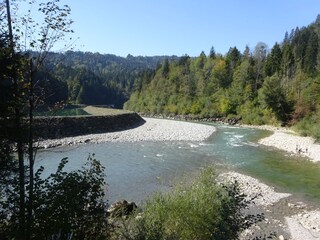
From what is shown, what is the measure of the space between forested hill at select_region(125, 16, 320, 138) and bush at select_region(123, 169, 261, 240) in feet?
114

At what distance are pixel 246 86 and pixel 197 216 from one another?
72.9m

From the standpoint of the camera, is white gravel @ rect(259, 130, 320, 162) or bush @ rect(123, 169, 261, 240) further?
white gravel @ rect(259, 130, 320, 162)

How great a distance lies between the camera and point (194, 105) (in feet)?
301

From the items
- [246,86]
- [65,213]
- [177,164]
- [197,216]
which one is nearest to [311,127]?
[177,164]

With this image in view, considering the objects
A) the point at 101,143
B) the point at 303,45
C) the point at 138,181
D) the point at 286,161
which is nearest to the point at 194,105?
the point at 303,45

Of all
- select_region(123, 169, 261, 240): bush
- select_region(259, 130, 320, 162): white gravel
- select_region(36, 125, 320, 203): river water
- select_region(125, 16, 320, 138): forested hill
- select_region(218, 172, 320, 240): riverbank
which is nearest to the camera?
select_region(123, 169, 261, 240): bush

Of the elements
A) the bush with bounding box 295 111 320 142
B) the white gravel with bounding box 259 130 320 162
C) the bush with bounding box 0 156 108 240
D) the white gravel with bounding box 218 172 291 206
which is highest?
the bush with bounding box 0 156 108 240

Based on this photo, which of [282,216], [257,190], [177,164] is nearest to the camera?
[282,216]

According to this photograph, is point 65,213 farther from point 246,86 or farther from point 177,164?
point 246,86

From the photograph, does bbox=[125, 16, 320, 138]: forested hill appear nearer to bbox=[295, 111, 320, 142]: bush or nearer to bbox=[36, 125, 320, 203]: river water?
bbox=[295, 111, 320, 142]: bush

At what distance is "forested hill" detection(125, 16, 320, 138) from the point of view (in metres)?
62.2

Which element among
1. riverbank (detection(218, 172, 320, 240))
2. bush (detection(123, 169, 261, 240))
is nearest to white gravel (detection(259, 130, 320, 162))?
riverbank (detection(218, 172, 320, 240))

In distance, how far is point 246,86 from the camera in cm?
8044

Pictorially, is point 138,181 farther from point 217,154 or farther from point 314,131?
point 314,131
